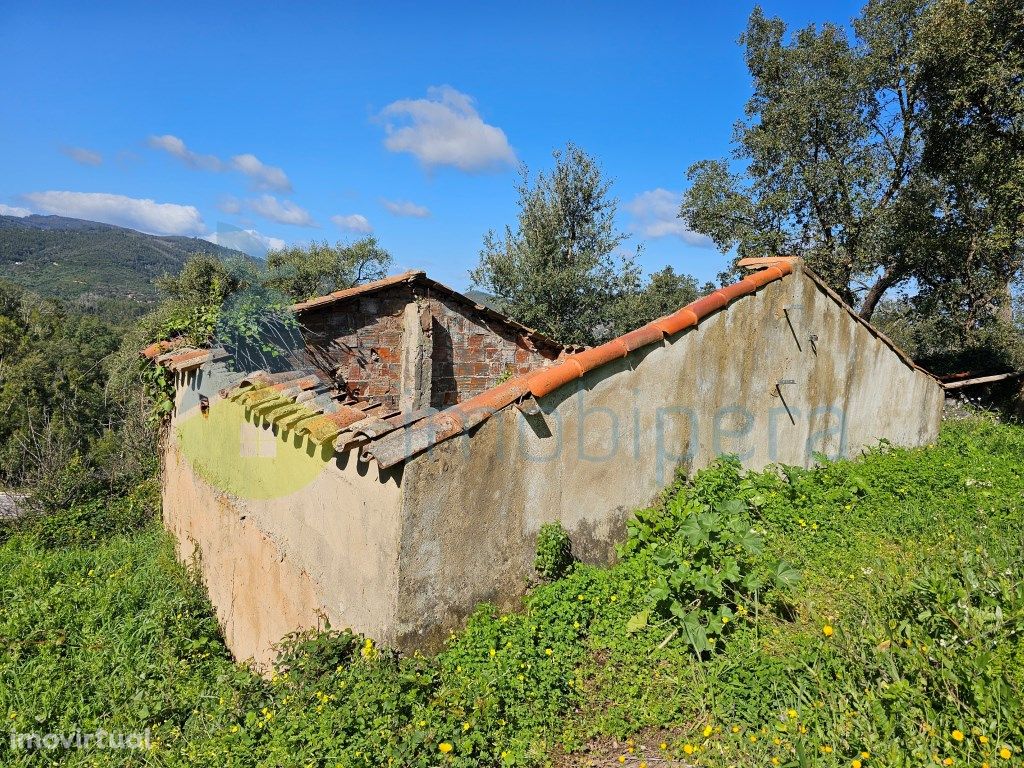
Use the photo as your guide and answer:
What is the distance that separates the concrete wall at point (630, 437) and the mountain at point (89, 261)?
260ft

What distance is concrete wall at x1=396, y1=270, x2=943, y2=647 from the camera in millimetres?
3770

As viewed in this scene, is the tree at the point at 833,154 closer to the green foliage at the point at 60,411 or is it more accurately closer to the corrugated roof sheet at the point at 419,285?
the corrugated roof sheet at the point at 419,285

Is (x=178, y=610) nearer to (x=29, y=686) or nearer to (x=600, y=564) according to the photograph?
(x=29, y=686)

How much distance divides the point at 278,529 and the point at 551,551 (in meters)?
2.56

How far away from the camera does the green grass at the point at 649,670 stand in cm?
288

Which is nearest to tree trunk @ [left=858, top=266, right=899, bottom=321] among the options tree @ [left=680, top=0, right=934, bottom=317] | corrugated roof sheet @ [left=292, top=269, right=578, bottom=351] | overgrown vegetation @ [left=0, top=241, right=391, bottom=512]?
tree @ [left=680, top=0, right=934, bottom=317]

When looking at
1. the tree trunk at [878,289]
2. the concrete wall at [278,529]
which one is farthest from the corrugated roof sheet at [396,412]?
the tree trunk at [878,289]

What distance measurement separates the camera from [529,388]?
418 cm

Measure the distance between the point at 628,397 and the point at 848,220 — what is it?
14.6m

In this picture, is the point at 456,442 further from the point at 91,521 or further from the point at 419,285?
the point at 91,521

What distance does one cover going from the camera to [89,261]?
94625 millimetres

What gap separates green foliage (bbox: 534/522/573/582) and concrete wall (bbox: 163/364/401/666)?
4.05 ft

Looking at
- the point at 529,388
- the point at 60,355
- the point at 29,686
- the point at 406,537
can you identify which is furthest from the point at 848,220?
the point at 60,355

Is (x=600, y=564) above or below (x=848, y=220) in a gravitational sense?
below
